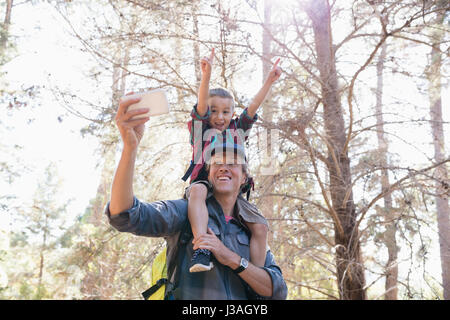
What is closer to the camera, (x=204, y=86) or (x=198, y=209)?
(x=198, y=209)

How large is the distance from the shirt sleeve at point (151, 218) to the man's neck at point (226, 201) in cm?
17

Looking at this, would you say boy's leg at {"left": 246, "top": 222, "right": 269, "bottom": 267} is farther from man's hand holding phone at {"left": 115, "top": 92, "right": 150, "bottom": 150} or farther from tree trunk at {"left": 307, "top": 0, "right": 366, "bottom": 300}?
tree trunk at {"left": 307, "top": 0, "right": 366, "bottom": 300}

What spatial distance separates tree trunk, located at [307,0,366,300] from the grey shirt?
304cm

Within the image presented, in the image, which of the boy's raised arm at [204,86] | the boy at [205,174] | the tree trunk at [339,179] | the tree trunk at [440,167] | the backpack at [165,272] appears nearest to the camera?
the backpack at [165,272]

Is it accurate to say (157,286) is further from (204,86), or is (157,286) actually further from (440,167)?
(440,167)

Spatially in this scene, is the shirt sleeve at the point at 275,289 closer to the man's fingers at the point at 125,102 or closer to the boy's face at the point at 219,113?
the man's fingers at the point at 125,102

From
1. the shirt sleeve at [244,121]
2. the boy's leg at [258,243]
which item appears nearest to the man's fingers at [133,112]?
the boy's leg at [258,243]

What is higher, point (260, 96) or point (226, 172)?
point (260, 96)

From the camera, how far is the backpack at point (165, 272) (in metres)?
1.59

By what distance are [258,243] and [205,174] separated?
0.69 meters

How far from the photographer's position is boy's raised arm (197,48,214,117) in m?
2.47

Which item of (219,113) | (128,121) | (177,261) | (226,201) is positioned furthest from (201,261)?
(219,113)

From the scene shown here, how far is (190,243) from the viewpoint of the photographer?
5.73 feet
